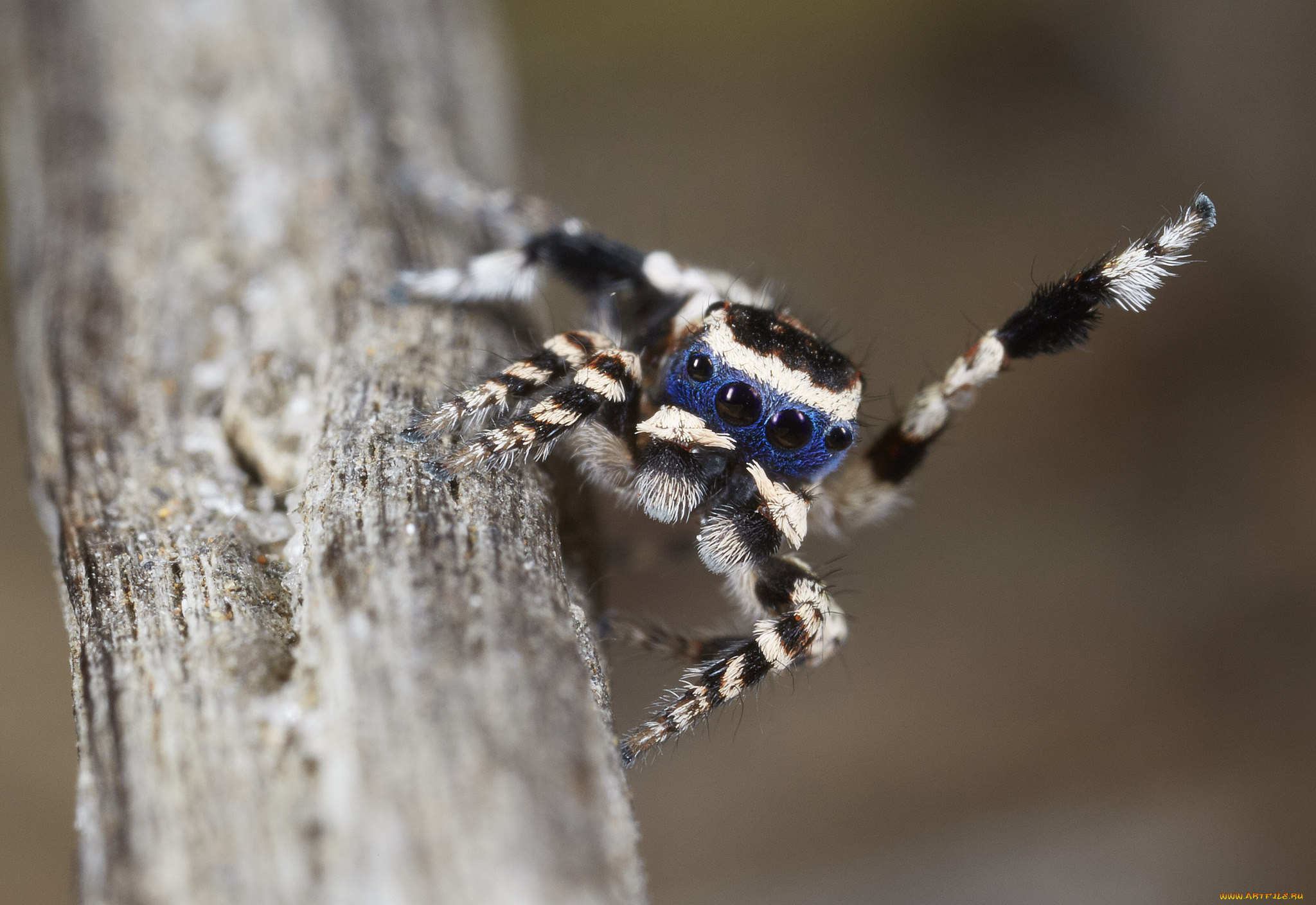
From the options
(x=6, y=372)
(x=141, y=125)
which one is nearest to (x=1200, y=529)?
(x=141, y=125)

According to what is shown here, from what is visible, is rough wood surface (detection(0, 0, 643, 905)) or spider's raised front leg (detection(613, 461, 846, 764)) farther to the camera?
spider's raised front leg (detection(613, 461, 846, 764))

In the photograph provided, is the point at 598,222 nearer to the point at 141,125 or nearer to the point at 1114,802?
the point at 141,125

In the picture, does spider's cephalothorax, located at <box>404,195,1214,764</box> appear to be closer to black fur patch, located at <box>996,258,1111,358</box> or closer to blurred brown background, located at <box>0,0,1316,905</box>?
black fur patch, located at <box>996,258,1111,358</box>

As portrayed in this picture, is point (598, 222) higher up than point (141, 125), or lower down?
higher up

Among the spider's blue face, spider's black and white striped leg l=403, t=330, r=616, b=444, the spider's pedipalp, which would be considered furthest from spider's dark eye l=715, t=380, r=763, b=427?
spider's black and white striped leg l=403, t=330, r=616, b=444

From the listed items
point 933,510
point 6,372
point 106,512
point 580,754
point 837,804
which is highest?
point 6,372

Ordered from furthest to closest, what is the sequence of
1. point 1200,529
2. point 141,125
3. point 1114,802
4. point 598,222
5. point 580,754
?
point 598,222 < point 1200,529 < point 1114,802 < point 141,125 < point 580,754

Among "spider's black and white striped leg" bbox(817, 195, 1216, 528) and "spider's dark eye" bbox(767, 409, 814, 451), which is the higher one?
"spider's black and white striped leg" bbox(817, 195, 1216, 528)
